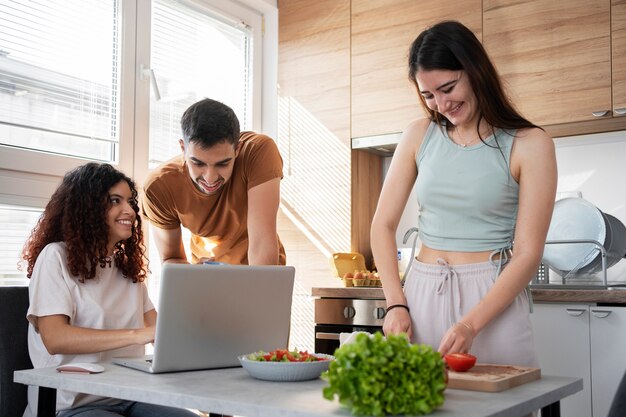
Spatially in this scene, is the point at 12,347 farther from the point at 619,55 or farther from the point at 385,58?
the point at 619,55

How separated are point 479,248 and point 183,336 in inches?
27.3

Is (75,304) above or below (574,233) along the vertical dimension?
below

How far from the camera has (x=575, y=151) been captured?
353 cm

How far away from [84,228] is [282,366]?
899mm

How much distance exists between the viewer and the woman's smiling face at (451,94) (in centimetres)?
165

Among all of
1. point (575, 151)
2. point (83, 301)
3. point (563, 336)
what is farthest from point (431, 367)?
point (575, 151)

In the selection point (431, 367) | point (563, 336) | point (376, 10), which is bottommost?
point (563, 336)

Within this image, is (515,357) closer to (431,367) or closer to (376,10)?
(431,367)

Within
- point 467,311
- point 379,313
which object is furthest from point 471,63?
point 379,313

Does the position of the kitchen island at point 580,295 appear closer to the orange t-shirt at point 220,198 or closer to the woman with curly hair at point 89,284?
the orange t-shirt at point 220,198

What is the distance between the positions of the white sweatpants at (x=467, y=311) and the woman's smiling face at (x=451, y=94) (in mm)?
354

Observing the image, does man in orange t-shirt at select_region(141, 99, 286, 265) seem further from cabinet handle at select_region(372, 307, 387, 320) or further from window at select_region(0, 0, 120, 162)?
cabinet handle at select_region(372, 307, 387, 320)

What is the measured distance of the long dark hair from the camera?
163cm

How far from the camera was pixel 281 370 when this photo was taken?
1.40 m
